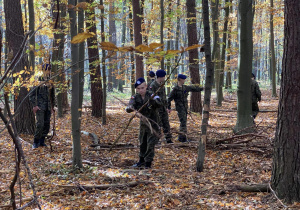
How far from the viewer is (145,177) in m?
5.01

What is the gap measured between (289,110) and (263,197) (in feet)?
4.44

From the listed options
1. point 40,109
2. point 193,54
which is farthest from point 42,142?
point 193,54

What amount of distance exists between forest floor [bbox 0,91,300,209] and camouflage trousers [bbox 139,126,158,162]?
12.4 inches

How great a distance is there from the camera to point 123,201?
404 cm

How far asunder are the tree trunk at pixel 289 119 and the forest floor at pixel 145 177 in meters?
0.27

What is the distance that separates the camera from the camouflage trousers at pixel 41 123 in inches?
277

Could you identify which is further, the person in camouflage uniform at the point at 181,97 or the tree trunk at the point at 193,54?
the tree trunk at the point at 193,54

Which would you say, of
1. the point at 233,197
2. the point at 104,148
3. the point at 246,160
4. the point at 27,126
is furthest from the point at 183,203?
the point at 27,126

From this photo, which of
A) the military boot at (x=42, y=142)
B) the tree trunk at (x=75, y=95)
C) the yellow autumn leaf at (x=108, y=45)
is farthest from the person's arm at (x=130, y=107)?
the military boot at (x=42, y=142)

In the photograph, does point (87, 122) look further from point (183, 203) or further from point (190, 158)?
point (183, 203)

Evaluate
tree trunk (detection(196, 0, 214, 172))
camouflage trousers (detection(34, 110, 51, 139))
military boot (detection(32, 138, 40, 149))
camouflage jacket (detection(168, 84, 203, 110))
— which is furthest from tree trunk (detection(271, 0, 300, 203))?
military boot (detection(32, 138, 40, 149))

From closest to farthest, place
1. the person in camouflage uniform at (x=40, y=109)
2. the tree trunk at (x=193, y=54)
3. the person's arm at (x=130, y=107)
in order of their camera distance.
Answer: the person's arm at (x=130, y=107)
the person in camouflage uniform at (x=40, y=109)
the tree trunk at (x=193, y=54)

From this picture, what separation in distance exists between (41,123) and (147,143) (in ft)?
10.6

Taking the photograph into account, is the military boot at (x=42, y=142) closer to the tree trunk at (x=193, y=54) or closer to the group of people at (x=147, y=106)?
the group of people at (x=147, y=106)
